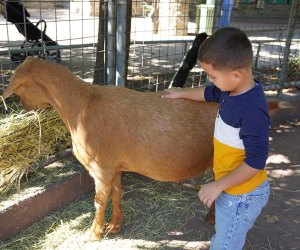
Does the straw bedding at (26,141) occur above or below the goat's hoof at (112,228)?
above

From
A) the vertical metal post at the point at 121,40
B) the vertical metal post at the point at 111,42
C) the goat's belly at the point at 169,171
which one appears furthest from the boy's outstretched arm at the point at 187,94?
the vertical metal post at the point at 111,42

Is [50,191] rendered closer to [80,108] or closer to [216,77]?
[80,108]

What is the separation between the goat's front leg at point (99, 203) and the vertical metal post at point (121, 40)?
56.9 inches

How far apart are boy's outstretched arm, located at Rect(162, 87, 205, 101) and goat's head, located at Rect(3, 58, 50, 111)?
1045mm

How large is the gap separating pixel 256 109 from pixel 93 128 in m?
1.44

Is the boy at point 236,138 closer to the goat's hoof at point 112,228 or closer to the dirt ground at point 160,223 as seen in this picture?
the dirt ground at point 160,223

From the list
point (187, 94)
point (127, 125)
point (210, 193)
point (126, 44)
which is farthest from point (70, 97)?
point (126, 44)

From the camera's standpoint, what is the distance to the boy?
2047mm

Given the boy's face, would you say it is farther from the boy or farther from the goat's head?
the goat's head

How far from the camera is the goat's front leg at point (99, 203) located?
3.13 metres

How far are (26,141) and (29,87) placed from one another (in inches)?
46.6

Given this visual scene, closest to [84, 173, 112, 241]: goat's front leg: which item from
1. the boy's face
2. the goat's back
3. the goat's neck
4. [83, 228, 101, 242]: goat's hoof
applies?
[83, 228, 101, 242]: goat's hoof

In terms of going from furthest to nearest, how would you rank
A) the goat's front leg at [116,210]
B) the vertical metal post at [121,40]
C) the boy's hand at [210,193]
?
the vertical metal post at [121,40] → the goat's front leg at [116,210] → the boy's hand at [210,193]

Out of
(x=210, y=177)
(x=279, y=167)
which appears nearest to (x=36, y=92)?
(x=210, y=177)
